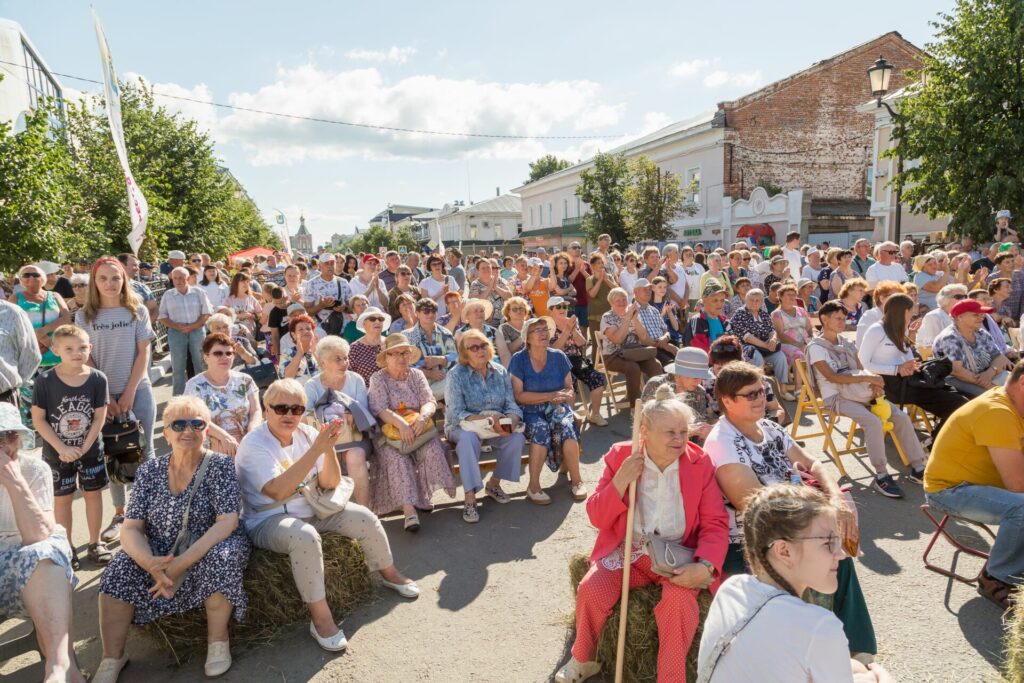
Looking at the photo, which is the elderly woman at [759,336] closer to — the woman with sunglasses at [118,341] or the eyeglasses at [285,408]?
the eyeglasses at [285,408]

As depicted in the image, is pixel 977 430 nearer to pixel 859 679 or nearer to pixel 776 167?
pixel 859 679

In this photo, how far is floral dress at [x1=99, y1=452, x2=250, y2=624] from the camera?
317 cm

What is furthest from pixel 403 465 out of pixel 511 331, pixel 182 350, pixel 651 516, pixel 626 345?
pixel 182 350

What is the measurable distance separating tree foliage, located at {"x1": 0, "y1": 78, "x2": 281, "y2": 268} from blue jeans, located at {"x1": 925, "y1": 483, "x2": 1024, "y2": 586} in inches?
477

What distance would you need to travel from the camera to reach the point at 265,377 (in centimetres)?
653

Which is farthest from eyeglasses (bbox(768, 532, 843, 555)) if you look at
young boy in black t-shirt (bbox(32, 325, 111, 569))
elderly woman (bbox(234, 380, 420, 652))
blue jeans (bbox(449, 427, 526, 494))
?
young boy in black t-shirt (bbox(32, 325, 111, 569))

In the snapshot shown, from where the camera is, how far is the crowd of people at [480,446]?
2.79m

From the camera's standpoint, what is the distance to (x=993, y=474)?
11.9 feet

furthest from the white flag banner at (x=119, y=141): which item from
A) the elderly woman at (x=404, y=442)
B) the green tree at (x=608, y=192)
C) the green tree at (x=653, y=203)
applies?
the green tree at (x=608, y=192)

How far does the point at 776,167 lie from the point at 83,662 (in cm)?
3103

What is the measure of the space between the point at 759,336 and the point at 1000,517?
437 cm

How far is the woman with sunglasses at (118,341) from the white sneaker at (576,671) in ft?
12.2

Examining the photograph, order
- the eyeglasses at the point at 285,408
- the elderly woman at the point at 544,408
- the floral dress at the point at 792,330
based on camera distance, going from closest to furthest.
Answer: the eyeglasses at the point at 285,408 < the elderly woman at the point at 544,408 < the floral dress at the point at 792,330

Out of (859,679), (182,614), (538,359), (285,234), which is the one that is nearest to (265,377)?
(538,359)
